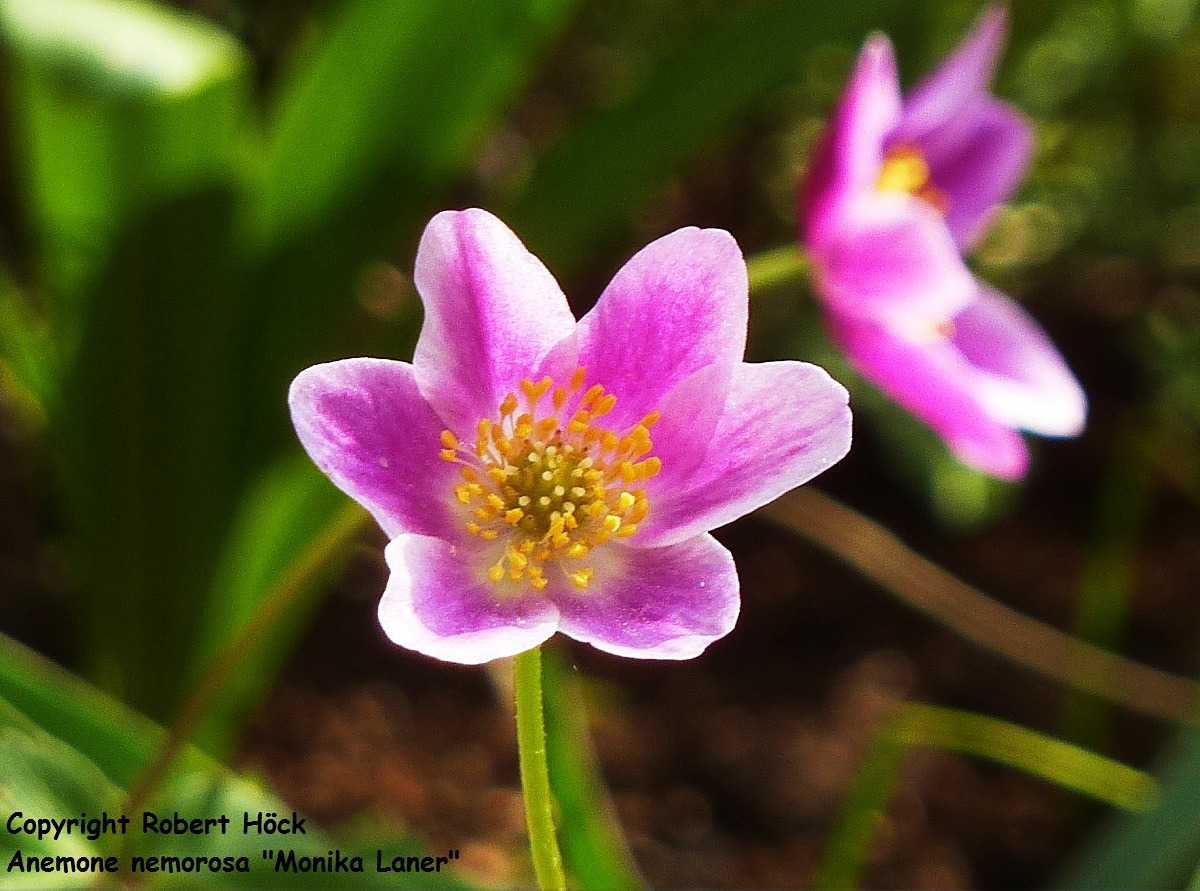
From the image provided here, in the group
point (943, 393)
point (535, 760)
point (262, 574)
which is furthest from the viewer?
point (262, 574)

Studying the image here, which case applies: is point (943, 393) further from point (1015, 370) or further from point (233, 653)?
point (233, 653)

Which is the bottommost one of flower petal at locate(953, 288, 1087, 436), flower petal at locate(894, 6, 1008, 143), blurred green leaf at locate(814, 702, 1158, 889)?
blurred green leaf at locate(814, 702, 1158, 889)

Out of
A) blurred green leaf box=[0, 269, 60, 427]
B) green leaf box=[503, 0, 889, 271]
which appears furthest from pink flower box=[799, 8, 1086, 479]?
blurred green leaf box=[0, 269, 60, 427]

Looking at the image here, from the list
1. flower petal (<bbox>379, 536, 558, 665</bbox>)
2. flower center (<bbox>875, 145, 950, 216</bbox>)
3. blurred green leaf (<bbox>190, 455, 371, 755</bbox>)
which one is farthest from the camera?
blurred green leaf (<bbox>190, 455, 371, 755</bbox>)

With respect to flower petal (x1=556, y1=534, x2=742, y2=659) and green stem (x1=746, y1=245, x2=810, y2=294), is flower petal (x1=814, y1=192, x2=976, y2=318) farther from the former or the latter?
flower petal (x1=556, y1=534, x2=742, y2=659)

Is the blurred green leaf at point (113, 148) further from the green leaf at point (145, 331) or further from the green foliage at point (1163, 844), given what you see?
the green foliage at point (1163, 844)

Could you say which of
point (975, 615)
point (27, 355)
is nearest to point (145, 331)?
point (27, 355)

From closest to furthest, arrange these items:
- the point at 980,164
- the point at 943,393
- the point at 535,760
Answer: the point at 535,760 → the point at 943,393 → the point at 980,164
